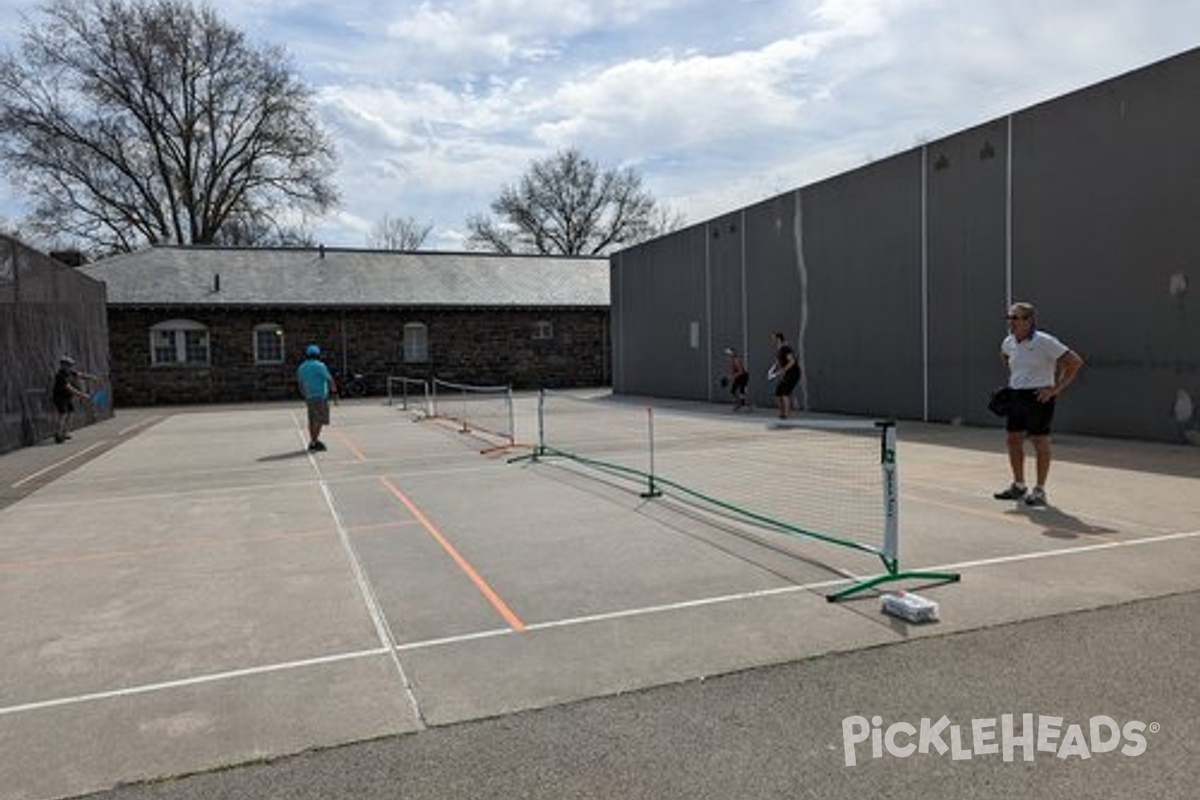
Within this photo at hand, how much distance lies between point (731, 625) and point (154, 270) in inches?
1362

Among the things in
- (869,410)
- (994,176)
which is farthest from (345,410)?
(994,176)

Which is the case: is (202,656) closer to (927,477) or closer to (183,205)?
(927,477)

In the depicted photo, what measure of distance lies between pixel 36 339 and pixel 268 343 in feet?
52.5

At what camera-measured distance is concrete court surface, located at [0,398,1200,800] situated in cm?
391

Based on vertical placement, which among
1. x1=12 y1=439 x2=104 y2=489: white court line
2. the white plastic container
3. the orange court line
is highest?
the white plastic container

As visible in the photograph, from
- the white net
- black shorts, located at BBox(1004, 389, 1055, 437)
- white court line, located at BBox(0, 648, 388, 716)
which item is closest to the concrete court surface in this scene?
white court line, located at BBox(0, 648, 388, 716)

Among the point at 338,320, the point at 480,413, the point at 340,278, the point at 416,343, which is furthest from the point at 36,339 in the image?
the point at 340,278

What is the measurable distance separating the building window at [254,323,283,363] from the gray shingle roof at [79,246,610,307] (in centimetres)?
107

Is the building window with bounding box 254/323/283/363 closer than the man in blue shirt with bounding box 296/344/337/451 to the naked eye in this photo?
No

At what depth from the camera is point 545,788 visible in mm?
3262

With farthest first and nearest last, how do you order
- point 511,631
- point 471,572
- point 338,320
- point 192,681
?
point 338,320 < point 471,572 < point 511,631 < point 192,681

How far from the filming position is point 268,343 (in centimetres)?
3441

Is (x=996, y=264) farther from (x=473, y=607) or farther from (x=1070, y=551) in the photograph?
(x=473, y=607)

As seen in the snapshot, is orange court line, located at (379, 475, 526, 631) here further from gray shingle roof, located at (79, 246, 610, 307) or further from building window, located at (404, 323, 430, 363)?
building window, located at (404, 323, 430, 363)
